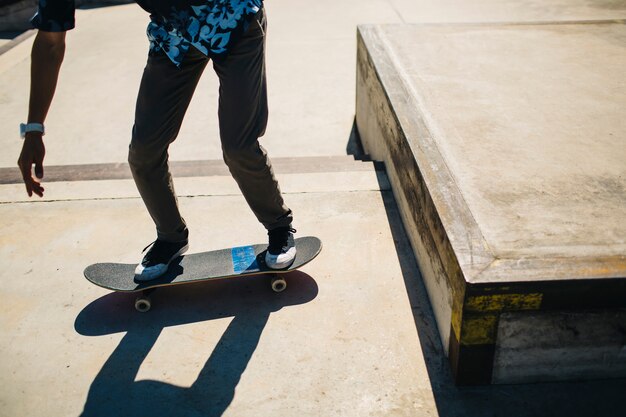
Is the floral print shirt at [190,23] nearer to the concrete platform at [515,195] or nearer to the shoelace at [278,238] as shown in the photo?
the shoelace at [278,238]

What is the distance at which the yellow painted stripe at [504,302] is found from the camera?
1953 millimetres

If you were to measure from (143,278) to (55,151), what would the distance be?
3.25 meters

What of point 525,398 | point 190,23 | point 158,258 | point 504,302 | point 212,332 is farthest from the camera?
point 158,258

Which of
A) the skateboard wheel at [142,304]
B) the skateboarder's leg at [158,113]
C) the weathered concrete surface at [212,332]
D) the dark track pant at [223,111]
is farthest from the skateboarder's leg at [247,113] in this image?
the skateboard wheel at [142,304]

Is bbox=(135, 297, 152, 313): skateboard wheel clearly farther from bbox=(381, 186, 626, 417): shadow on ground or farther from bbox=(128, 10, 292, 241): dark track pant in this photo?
bbox=(381, 186, 626, 417): shadow on ground

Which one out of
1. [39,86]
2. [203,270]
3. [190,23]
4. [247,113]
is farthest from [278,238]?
[39,86]

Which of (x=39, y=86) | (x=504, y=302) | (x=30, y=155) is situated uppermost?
(x=39, y=86)

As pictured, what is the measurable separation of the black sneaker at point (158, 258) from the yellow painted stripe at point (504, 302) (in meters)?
1.56

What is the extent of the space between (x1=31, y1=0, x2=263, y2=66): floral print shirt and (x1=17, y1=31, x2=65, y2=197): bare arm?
9 cm

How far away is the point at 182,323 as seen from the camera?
2596 mm

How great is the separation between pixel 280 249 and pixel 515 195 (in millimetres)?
1178

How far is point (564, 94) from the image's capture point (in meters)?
3.57

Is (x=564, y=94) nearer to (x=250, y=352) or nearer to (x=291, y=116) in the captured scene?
(x=250, y=352)

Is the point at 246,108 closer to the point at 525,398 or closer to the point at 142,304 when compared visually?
the point at 142,304
